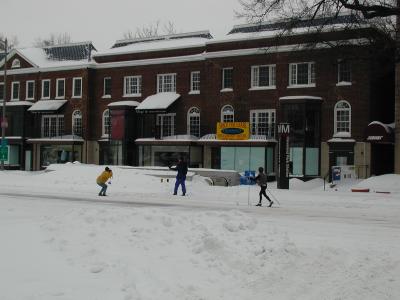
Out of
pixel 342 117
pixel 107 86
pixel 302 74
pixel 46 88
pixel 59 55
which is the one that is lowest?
pixel 342 117

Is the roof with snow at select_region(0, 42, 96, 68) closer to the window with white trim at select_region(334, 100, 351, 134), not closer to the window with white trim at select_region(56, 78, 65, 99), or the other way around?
the window with white trim at select_region(56, 78, 65, 99)

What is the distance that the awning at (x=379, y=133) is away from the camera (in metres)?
32.6

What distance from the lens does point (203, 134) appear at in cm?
4116

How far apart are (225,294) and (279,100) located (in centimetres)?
2984

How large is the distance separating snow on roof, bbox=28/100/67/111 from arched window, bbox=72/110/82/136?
5.11ft

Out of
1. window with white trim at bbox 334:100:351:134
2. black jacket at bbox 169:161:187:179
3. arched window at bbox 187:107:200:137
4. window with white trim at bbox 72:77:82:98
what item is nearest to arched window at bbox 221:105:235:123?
arched window at bbox 187:107:200:137

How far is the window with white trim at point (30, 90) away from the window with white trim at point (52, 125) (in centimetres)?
264

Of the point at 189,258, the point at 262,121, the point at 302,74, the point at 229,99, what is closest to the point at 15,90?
the point at 229,99

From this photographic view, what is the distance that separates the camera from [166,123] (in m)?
44.0

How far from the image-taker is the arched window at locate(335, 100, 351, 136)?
35.6 meters

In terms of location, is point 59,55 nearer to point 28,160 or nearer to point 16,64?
point 16,64

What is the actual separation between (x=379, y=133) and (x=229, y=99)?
11729 mm

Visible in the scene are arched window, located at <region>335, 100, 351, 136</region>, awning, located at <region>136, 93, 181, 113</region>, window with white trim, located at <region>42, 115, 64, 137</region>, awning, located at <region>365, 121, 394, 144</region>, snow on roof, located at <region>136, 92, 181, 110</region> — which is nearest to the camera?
awning, located at <region>365, 121, 394, 144</region>

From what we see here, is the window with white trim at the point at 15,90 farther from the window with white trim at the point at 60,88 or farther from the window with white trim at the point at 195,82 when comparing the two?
the window with white trim at the point at 195,82
